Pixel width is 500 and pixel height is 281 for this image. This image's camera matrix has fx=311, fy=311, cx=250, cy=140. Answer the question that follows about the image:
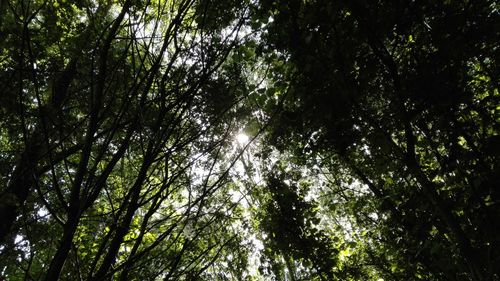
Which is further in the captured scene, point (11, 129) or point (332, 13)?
point (11, 129)

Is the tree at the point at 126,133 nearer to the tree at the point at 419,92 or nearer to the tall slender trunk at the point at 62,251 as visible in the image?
the tall slender trunk at the point at 62,251

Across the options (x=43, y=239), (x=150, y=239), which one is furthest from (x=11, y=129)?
(x=150, y=239)

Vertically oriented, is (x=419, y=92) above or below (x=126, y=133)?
above

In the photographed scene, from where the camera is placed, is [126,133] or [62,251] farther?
[126,133]

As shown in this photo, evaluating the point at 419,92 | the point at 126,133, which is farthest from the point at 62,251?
the point at 419,92

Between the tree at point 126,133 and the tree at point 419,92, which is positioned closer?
the tree at point 126,133

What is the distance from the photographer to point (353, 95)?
2773 mm

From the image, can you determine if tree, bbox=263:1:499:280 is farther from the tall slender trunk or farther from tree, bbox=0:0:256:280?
the tall slender trunk

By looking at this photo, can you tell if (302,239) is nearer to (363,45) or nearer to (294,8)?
(363,45)

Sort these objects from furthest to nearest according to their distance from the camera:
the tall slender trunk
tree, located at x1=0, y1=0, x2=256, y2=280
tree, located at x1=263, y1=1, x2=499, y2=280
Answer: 1. tree, located at x1=263, y1=1, x2=499, y2=280
2. tree, located at x1=0, y1=0, x2=256, y2=280
3. the tall slender trunk

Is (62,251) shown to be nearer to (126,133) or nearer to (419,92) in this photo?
(126,133)

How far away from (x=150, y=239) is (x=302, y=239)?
7.96ft

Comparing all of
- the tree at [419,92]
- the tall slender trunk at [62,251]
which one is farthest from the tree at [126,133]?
the tree at [419,92]

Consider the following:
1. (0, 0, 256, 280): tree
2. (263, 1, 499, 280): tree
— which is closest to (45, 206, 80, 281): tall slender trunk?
(0, 0, 256, 280): tree
